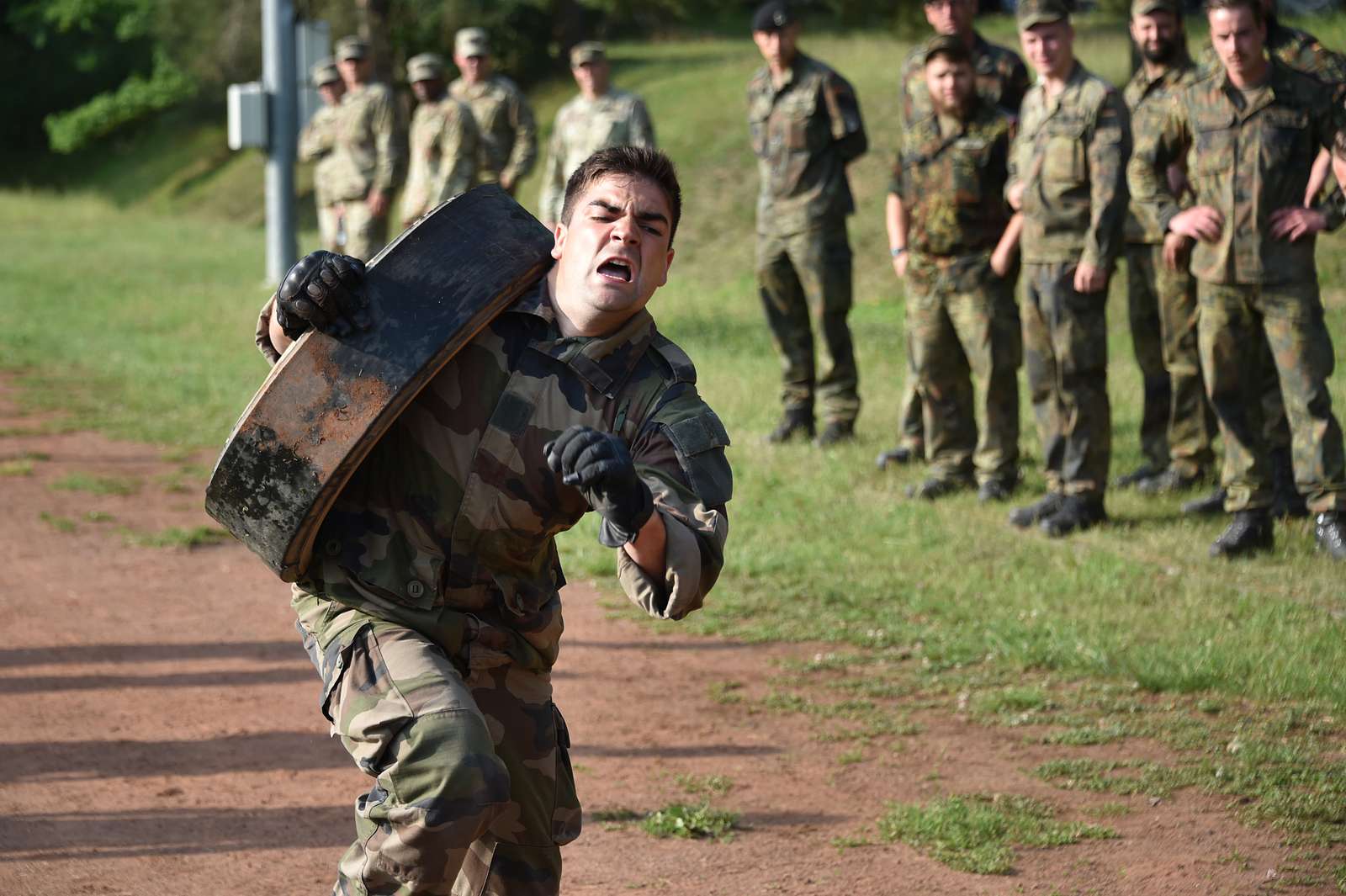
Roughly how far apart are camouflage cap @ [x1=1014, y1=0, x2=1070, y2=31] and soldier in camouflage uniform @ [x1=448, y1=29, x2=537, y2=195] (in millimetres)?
6643

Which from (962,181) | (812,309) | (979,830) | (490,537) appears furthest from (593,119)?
(490,537)

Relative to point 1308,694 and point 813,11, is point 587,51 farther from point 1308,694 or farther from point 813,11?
point 813,11

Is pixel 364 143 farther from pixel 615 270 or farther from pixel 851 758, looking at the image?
pixel 615 270

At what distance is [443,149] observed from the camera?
47.6 ft

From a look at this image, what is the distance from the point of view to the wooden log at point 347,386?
3543 millimetres

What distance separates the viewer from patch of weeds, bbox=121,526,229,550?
8.94m

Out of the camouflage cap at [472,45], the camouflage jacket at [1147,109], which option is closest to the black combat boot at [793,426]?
the camouflage jacket at [1147,109]

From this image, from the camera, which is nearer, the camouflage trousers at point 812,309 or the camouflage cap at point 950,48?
the camouflage cap at point 950,48

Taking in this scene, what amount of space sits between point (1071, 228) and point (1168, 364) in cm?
137

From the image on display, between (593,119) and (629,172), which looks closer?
(629,172)

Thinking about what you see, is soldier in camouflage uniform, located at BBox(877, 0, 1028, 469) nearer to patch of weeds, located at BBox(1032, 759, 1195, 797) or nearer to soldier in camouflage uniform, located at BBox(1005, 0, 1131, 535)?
soldier in camouflage uniform, located at BBox(1005, 0, 1131, 535)

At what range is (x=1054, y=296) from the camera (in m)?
8.60

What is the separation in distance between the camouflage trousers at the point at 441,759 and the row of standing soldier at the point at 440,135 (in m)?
8.74

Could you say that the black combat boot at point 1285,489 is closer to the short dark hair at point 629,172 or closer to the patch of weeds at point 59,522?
the short dark hair at point 629,172
